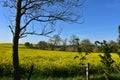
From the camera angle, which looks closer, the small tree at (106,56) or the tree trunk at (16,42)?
the tree trunk at (16,42)

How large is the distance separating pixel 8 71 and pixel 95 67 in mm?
6046

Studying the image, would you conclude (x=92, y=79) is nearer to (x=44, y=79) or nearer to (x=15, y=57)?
(x=44, y=79)

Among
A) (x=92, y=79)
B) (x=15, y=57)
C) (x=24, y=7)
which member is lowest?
(x=92, y=79)

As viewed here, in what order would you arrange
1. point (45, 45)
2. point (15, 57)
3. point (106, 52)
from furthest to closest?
1. point (45, 45)
2. point (106, 52)
3. point (15, 57)

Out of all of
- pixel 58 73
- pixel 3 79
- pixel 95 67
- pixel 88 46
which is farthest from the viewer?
pixel 95 67

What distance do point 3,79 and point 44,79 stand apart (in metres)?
2.01

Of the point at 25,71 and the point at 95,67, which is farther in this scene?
the point at 95,67

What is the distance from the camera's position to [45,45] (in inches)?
2763

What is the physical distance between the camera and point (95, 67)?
23.2 meters

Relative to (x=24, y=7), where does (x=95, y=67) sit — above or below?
below

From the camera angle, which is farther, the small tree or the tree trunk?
the small tree

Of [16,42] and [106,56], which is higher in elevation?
[16,42]

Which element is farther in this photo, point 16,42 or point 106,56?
point 106,56

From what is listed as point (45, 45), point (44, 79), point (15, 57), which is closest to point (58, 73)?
point (44, 79)
